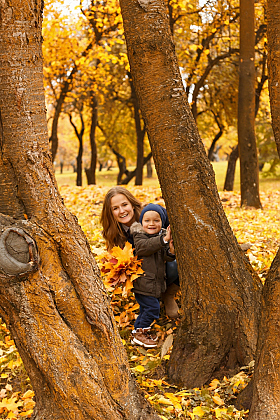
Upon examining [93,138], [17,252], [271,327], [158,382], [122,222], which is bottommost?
[158,382]

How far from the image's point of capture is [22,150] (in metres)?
2.00

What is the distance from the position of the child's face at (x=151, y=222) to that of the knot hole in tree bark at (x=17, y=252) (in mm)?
1912

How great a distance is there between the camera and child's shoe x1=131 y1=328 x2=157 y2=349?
Answer: 3637 millimetres

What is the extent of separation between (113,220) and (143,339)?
124 centimetres

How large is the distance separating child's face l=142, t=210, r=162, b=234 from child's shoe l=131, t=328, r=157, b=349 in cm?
96

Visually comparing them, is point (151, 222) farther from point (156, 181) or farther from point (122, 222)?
point (156, 181)

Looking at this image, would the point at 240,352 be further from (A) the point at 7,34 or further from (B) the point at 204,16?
(B) the point at 204,16

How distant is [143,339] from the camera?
3.67 meters

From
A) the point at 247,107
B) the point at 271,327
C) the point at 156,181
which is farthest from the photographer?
the point at 156,181

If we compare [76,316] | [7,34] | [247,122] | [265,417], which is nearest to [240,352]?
[265,417]

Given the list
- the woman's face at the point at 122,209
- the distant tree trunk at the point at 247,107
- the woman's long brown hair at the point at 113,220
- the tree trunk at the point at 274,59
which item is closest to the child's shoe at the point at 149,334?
the woman's long brown hair at the point at 113,220

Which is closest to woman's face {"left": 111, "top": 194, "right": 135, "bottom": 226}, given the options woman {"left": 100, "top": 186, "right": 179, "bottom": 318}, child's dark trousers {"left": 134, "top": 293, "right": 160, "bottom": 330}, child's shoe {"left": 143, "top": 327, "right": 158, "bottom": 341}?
woman {"left": 100, "top": 186, "right": 179, "bottom": 318}

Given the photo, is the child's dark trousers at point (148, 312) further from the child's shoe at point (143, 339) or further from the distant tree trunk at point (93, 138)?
the distant tree trunk at point (93, 138)

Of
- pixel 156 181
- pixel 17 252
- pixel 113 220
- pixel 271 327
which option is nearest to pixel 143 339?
pixel 113 220
